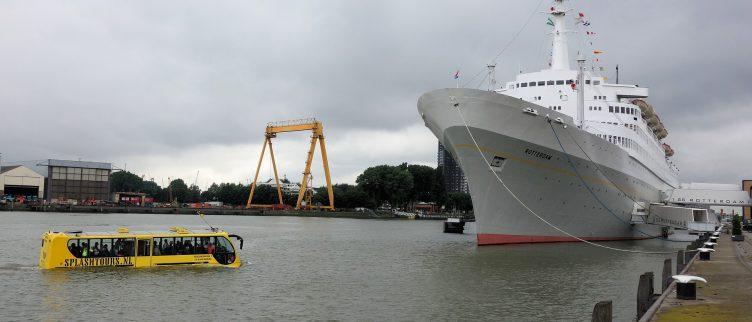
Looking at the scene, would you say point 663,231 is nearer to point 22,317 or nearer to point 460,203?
point 22,317

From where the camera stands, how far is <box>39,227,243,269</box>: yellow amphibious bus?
82.8ft

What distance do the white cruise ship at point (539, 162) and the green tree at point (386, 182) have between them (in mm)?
92998

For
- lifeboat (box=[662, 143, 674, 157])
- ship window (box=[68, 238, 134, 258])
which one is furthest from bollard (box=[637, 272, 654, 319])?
lifeboat (box=[662, 143, 674, 157])

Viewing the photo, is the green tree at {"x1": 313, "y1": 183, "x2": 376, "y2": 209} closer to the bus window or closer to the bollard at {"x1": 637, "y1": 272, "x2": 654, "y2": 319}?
the bus window

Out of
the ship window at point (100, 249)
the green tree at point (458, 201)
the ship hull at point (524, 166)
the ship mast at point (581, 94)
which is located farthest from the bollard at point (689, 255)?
the green tree at point (458, 201)

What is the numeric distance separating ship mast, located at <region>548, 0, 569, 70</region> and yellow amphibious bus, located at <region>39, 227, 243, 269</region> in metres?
31.1

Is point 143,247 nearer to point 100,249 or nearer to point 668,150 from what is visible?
point 100,249

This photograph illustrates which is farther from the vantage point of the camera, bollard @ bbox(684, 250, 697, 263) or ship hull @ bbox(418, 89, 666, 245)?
ship hull @ bbox(418, 89, 666, 245)

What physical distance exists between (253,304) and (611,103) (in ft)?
120

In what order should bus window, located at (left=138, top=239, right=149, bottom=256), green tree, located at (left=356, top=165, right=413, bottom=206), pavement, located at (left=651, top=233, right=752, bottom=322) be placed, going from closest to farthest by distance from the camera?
1. pavement, located at (left=651, top=233, right=752, bottom=322)
2. bus window, located at (left=138, top=239, right=149, bottom=256)
3. green tree, located at (left=356, top=165, right=413, bottom=206)

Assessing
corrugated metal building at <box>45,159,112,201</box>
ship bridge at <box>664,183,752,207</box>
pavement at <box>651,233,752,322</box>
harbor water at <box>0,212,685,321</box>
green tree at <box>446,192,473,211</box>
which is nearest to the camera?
pavement at <box>651,233,752,322</box>

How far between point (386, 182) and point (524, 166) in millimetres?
103180

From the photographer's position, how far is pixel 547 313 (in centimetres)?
1853

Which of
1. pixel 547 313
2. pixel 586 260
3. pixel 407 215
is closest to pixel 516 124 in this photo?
pixel 586 260
